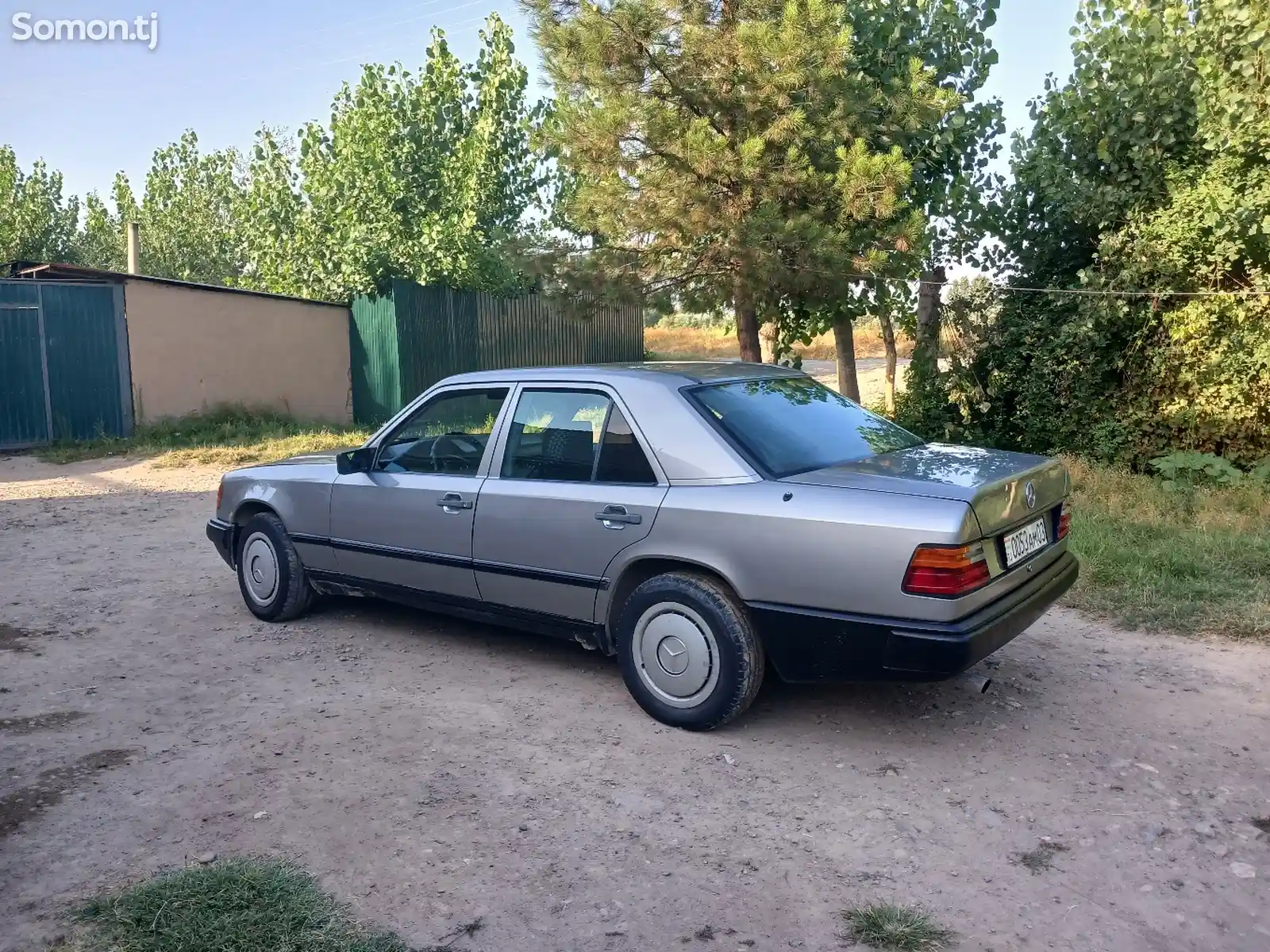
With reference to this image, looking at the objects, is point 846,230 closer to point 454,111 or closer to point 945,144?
point 945,144

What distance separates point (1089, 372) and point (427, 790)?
8.04 metres

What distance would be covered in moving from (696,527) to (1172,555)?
422 cm

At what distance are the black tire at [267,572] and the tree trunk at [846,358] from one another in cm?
768

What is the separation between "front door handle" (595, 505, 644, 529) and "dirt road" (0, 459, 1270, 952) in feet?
2.86

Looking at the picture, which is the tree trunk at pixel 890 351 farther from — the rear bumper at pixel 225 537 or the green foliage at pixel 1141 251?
the rear bumper at pixel 225 537

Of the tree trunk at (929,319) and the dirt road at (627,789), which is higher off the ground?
the tree trunk at (929,319)

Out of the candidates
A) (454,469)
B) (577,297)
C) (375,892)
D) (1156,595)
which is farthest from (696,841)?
(577,297)

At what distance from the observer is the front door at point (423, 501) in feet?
17.2

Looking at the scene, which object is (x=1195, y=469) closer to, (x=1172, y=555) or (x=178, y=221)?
(x=1172, y=555)

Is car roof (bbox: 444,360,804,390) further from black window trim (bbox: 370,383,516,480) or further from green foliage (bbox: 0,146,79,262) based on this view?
green foliage (bbox: 0,146,79,262)

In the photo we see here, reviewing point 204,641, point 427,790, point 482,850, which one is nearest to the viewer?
point 482,850

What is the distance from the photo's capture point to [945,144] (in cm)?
1093

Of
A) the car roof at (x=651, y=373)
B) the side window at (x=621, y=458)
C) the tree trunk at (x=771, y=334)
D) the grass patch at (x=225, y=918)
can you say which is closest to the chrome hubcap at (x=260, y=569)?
the car roof at (x=651, y=373)

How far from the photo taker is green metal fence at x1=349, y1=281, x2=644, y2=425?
1769cm
